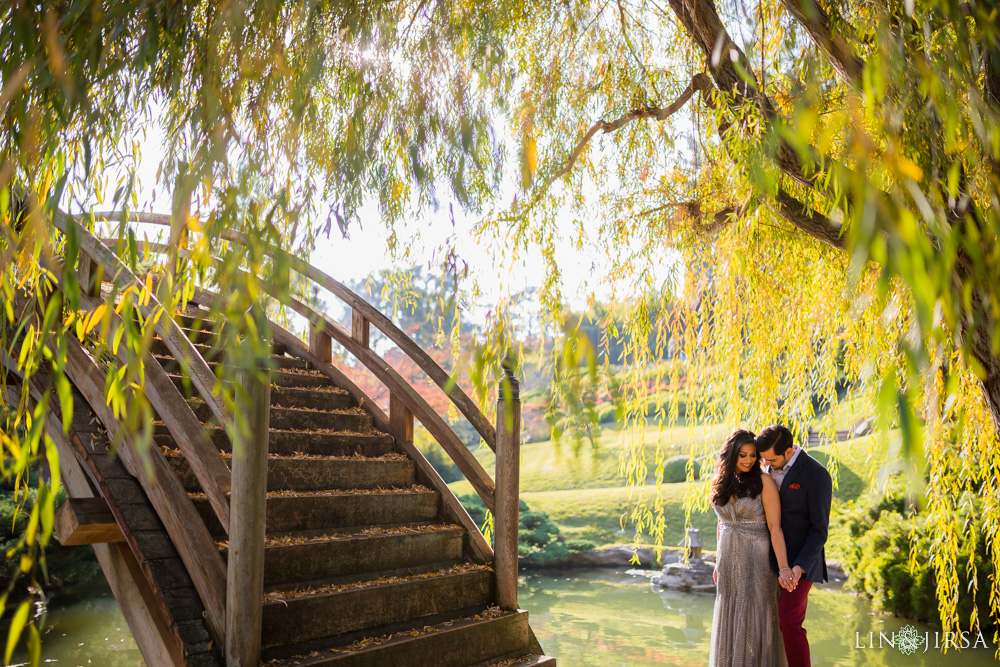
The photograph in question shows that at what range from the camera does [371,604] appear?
10.9 feet

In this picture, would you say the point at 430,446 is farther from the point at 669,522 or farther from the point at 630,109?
the point at 630,109

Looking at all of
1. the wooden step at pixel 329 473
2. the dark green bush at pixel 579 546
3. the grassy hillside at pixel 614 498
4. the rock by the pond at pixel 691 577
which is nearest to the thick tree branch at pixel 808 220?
the wooden step at pixel 329 473

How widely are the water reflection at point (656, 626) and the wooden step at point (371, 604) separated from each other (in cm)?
324

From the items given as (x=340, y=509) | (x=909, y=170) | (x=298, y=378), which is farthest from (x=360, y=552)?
(x=909, y=170)

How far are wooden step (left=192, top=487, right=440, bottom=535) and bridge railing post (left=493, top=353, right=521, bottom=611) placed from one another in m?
0.52

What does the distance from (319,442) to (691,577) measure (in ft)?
24.2

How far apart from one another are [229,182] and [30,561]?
930mm

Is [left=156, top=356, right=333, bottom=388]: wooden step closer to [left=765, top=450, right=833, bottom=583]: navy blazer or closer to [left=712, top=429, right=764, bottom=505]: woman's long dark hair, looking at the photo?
[left=712, top=429, right=764, bottom=505]: woman's long dark hair

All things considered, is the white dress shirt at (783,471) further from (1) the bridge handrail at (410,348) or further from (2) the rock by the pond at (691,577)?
(2) the rock by the pond at (691,577)

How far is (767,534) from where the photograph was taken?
3492mm

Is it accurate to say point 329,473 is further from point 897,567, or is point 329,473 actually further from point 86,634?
point 897,567

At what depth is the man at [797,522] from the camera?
3328 millimetres

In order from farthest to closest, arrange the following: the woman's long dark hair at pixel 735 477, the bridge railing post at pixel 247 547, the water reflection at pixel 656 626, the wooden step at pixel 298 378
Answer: the water reflection at pixel 656 626
the wooden step at pixel 298 378
the woman's long dark hair at pixel 735 477
the bridge railing post at pixel 247 547

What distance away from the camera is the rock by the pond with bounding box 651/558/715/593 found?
998 cm
